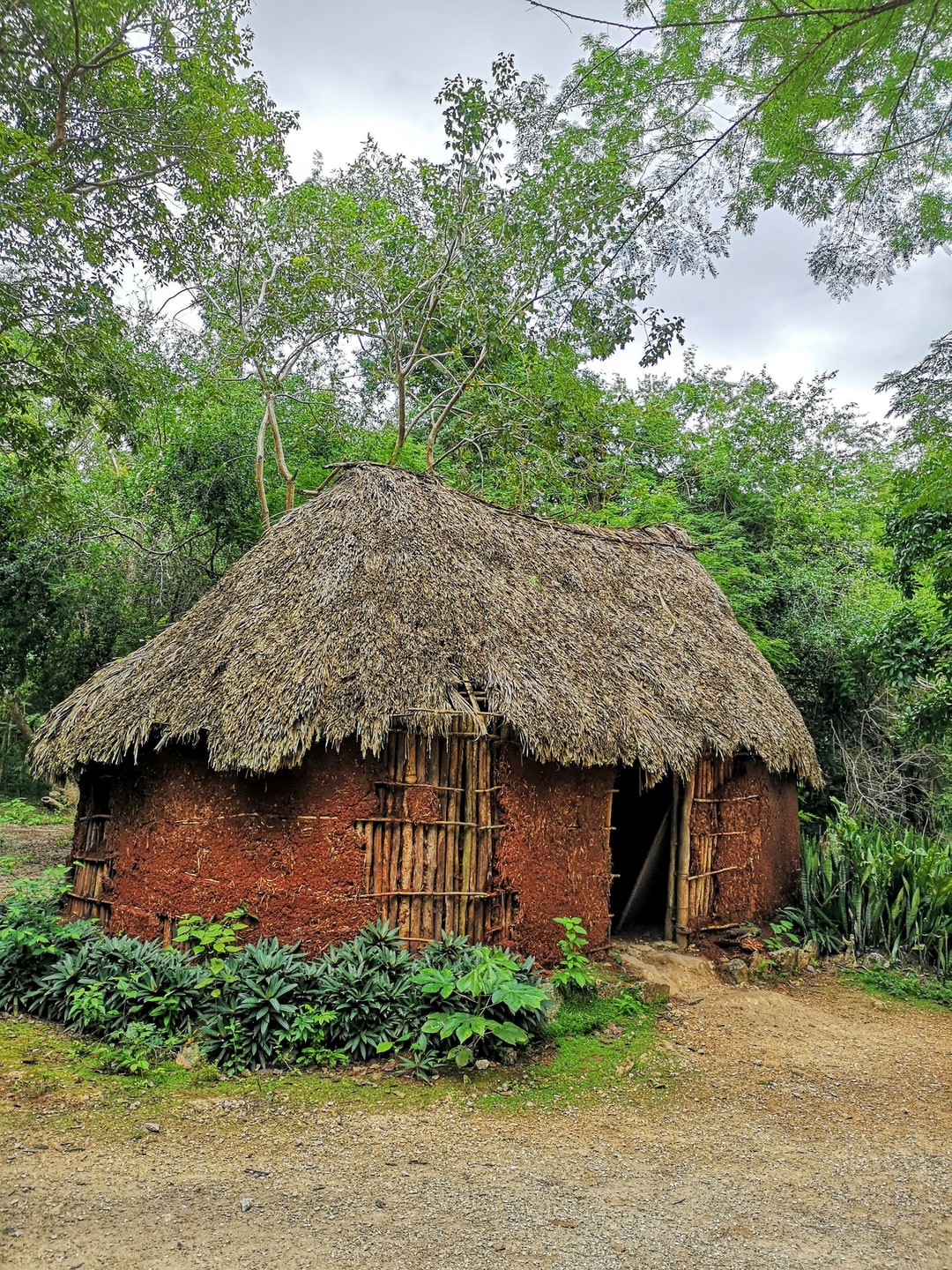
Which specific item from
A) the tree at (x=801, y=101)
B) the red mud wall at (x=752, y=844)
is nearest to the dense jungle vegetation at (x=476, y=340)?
the tree at (x=801, y=101)

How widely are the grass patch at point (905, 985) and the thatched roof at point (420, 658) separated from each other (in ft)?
7.68

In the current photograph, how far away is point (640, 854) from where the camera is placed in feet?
34.7

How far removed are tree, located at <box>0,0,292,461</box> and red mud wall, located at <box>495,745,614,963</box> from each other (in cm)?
615

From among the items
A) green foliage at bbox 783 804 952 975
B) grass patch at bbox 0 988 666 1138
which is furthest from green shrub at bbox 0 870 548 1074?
green foliage at bbox 783 804 952 975

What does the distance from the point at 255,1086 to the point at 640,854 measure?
6502 mm

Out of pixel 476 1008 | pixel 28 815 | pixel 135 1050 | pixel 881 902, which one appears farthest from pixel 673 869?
pixel 28 815

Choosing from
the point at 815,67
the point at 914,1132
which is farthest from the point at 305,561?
the point at 914,1132

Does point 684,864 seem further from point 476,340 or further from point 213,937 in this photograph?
point 476,340

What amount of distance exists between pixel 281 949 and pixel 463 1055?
1731 millimetres

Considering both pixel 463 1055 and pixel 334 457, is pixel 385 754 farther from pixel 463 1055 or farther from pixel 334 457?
pixel 334 457

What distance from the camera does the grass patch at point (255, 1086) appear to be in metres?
4.75

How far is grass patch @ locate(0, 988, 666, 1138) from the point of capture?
4.75 meters

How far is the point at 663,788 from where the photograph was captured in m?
9.93

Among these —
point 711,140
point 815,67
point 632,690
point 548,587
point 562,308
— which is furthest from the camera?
point 548,587
